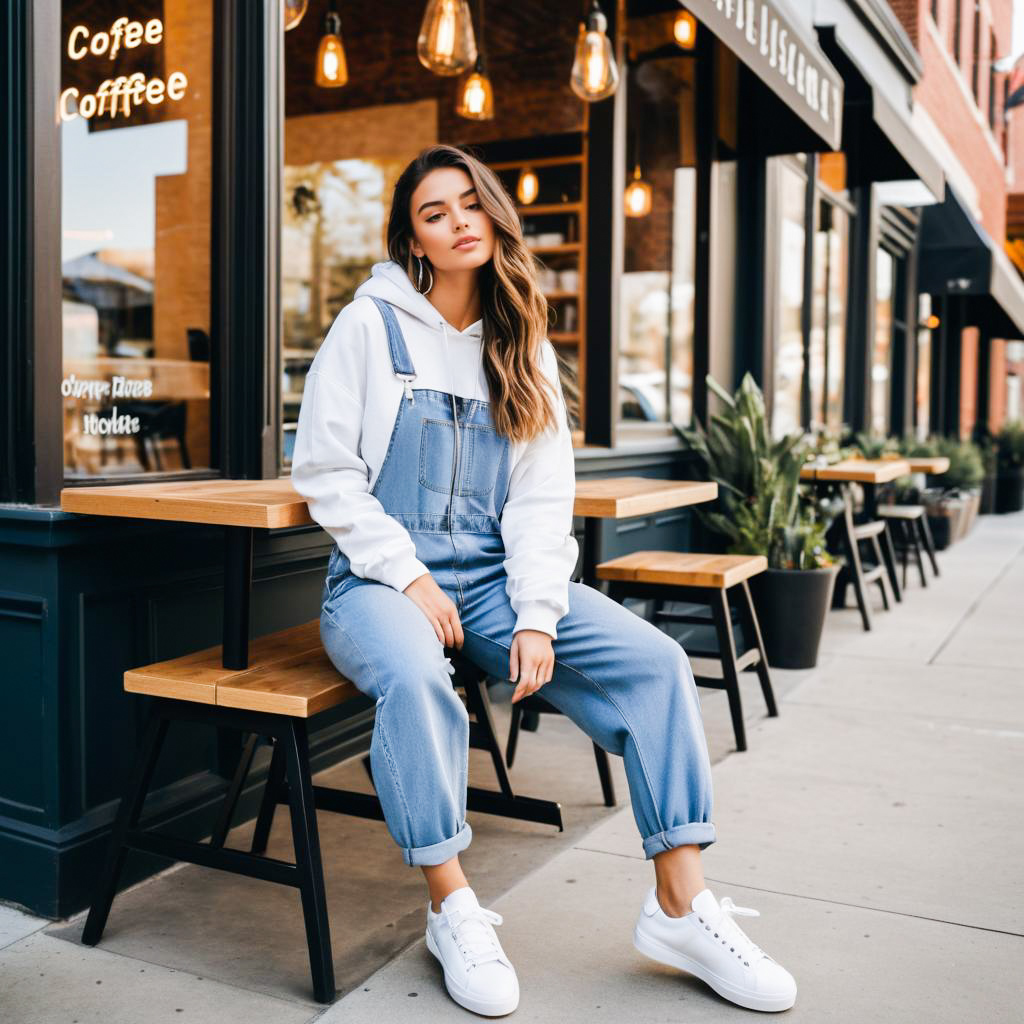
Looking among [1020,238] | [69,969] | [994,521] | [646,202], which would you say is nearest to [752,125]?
[646,202]

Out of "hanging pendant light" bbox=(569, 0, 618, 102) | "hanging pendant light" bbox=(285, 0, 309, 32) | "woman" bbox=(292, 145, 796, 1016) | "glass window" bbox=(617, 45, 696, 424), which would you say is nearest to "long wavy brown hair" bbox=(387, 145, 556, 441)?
"woman" bbox=(292, 145, 796, 1016)

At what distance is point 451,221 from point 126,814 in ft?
4.77

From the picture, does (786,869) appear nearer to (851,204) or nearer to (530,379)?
(530,379)

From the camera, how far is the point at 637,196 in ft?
19.4

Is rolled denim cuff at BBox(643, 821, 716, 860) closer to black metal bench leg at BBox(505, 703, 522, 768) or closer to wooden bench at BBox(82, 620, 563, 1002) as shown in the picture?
wooden bench at BBox(82, 620, 563, 1002)

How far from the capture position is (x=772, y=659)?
523 cm

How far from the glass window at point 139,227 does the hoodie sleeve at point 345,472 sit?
0.86 meters

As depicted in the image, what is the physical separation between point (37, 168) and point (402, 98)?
7397mm

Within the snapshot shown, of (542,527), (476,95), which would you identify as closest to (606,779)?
(542,527)

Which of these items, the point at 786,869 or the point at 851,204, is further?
the point at 851,204

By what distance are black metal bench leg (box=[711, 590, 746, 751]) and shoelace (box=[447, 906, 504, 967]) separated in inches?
71.5

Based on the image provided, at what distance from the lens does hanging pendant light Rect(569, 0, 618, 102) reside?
4.68 metres

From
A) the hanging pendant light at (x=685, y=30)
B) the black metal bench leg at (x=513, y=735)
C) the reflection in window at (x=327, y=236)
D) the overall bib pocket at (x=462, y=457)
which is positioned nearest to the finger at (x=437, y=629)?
the overall bib pocket at (x=462, y=457)

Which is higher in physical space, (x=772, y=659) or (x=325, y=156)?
(x=325, y=156)
